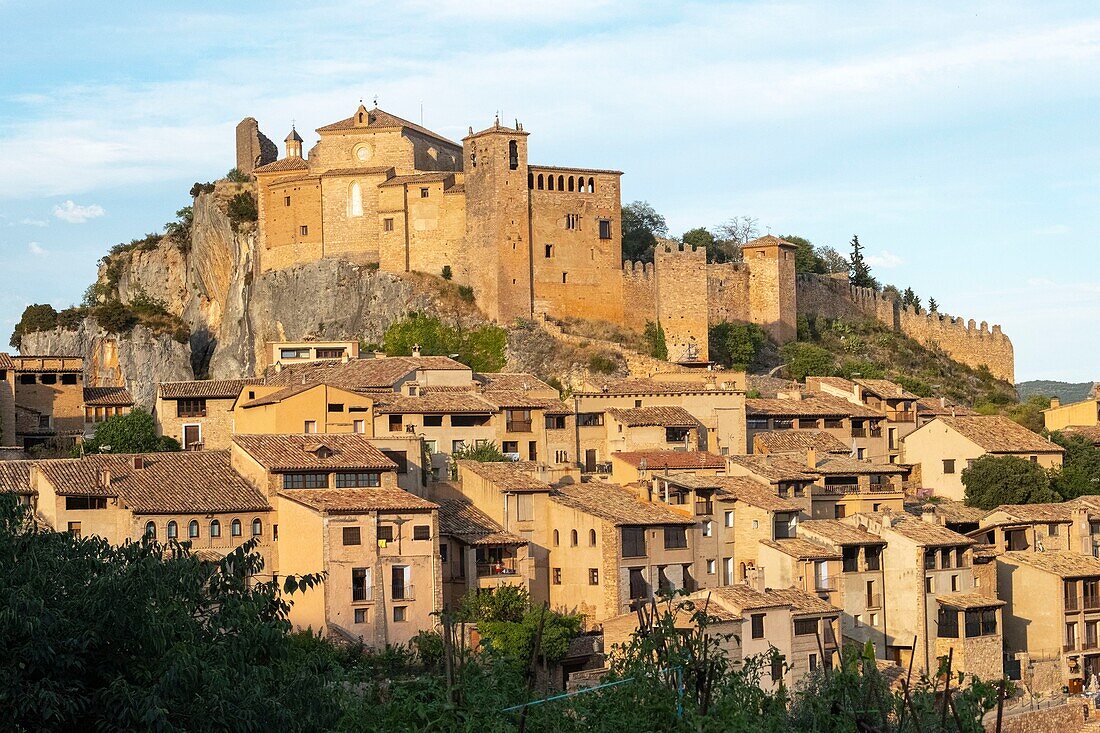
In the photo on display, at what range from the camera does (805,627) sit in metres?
41.4

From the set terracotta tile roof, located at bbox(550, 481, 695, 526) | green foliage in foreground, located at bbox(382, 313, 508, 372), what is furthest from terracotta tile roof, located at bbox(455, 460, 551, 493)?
green foliage in foreground, located at bbox(382, 313, 508, 372)

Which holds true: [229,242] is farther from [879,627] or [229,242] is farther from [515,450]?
[879,627]

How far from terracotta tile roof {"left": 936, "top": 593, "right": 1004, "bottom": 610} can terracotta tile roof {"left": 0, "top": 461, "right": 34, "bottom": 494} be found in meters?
22.9

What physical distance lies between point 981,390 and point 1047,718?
1962 inches

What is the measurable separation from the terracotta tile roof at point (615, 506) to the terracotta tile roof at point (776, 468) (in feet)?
13.4

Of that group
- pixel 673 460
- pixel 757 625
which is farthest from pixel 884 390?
pixel 757 625

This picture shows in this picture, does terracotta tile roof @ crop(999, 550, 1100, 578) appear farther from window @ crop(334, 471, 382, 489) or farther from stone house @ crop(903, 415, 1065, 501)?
window @ crop(334, 471, 382, 489)

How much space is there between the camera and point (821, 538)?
46594mm

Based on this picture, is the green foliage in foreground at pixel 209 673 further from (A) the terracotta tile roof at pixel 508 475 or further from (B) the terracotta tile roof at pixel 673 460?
(B) the terracotta tile roof at pixel 673 460

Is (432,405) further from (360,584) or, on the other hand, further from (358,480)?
(360,584)

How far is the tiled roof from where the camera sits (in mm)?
56844

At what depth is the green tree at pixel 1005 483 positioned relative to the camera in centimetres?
5672

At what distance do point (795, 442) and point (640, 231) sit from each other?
1379 inches

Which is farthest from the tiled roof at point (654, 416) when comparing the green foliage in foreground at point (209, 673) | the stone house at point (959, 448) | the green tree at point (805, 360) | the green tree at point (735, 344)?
the green foliage in foreground at point (209, 673)
